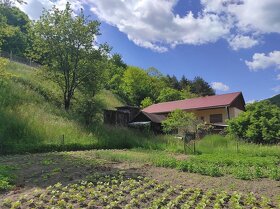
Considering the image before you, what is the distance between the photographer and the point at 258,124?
26547 mm

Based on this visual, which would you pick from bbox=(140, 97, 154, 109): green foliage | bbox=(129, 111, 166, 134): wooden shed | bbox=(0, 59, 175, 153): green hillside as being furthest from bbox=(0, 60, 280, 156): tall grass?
bbox=(140, 97, 154, 109): green foliage

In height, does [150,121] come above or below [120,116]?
below

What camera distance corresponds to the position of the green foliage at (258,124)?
84.5ft

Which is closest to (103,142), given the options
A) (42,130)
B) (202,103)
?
(42,130)

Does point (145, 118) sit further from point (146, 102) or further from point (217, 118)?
point (146, 102)

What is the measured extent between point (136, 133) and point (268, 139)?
9.84 m

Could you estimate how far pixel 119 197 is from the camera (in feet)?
24.1

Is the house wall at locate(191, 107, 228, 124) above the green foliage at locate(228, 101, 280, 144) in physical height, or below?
above

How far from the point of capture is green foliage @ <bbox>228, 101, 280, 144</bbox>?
25.8m

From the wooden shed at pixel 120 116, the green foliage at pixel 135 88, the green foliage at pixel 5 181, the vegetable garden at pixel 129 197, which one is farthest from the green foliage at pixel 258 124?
the green foliage at pixel 135 88

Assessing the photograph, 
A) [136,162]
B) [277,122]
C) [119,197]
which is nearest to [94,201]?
[119,197]

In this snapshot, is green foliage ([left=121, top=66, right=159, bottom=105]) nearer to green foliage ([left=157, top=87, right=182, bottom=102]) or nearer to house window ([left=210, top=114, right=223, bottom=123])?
green foliage ([left=157, top=87, right=182, bottom=102])

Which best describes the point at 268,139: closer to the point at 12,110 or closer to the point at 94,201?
the point at 12,110

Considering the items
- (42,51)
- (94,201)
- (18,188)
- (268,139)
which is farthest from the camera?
(42,51)
